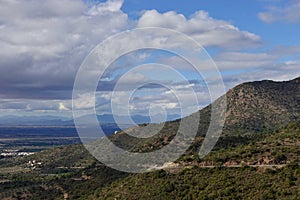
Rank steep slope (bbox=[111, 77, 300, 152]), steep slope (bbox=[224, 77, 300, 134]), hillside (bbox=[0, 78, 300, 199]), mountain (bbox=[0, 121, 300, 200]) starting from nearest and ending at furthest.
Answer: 1. mountain (bbox=[0, 121, 300, 200])
2. hillside (bbox=[0, 78, 300, 199])
3. steep slope (bbox=[111, 77, 300, 152])
4. steep slope (bbox=[224, 77, 300, 134])

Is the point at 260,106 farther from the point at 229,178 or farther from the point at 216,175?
the point at 229,178

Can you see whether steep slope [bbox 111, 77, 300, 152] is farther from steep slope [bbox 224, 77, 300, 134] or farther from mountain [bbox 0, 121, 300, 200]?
mountain [bbox 0, 121, 300, 200]

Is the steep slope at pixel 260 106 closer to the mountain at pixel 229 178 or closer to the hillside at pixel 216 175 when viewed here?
the hillside at pixel 216 175

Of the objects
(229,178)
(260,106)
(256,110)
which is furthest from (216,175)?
(260,106)

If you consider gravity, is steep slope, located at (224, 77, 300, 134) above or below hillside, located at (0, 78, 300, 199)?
above

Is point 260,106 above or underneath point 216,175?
above

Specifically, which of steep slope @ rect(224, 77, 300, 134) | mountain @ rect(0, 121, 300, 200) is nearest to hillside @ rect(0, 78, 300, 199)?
mountain @ rect(0, 121, 300, 200)

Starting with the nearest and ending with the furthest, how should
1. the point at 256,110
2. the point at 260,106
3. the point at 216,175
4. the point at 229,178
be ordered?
the point at 229,178 → the point at 216,175 → the point at 260,106 → the point at 256,110

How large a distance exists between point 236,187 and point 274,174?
5106mm

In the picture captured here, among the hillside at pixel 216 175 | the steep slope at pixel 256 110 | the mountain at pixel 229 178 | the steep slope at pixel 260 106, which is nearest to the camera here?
the mountain at pixel 229 178

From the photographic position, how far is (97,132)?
96.4 ft

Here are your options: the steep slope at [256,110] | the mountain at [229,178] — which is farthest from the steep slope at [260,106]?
the mountain at [229,178]

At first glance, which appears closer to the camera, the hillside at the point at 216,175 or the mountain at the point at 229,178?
the mountain at the point at 229,178

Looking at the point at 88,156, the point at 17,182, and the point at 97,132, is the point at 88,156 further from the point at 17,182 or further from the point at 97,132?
the point at 97,132
